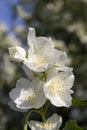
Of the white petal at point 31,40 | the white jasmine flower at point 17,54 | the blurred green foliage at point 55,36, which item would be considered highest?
the white petal at point 31,40

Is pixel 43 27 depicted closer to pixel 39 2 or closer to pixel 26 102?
pixel 39 2

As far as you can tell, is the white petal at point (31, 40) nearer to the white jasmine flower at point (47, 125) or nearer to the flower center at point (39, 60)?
the flower center at point (39, 60)

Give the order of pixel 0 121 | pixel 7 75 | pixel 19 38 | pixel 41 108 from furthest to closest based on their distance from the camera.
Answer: pixel 19 38 < pixel 7 75 < pixel 0 121 < pixel 41 108

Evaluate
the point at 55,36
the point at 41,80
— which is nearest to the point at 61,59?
the point at 41,80

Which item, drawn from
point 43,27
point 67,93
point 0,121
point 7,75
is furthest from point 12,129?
point 67,93

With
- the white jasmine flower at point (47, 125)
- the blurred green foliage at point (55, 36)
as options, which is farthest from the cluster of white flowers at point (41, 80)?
the blurred green foliage at point (55, 36)

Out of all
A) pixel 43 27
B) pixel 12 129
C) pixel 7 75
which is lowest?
pixel 12 129

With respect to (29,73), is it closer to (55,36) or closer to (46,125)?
(46,125)
